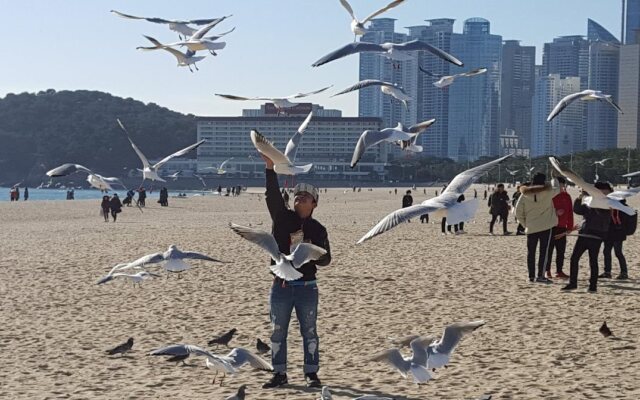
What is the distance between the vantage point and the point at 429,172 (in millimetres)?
125000

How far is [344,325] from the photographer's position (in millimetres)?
9047

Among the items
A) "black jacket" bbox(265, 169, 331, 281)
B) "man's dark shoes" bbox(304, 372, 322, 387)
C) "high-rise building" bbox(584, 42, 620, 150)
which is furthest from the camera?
"high-rise building" bbox(584, 42, 620, 150)

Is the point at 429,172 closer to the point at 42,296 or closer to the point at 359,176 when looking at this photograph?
the point at 359,176

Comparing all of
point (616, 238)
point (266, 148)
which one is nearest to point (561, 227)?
point (616, 238)

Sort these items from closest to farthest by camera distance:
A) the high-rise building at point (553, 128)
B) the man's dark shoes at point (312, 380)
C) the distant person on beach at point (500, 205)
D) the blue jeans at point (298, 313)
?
the blue jeans at point (298, 313) → the man's dark shoes at point (312, 380) → the distant person on beach at point (500, 205) → the high-rise building at point (553, 128)

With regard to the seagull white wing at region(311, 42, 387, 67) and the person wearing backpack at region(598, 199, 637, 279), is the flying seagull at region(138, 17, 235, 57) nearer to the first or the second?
the seagull white wing at region(311, 42, 387, 67)

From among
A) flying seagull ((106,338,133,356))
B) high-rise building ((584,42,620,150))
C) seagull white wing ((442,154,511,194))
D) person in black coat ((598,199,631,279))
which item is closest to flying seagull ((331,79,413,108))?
seagull white wing ((442,154,511,194))

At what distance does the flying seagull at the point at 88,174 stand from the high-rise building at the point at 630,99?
11627cm

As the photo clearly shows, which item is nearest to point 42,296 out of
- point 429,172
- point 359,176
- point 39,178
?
point 429,172

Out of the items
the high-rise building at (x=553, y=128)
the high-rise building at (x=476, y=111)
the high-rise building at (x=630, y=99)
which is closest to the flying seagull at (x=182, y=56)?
the high-rise building at (x=476, y=111)

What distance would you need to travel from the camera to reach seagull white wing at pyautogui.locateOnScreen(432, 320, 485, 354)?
6.04 metres

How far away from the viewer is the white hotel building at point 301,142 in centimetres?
2134

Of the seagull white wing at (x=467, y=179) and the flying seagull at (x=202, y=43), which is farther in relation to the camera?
the flying seagull at (x=202, y=43)

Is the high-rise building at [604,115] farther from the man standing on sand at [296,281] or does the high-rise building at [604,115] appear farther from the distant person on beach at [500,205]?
the man standing on sand at [296,281]
